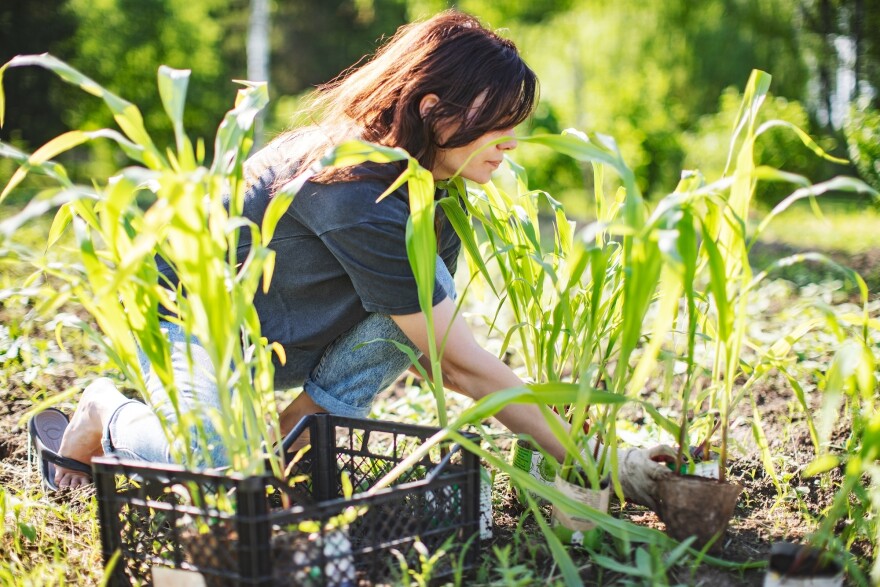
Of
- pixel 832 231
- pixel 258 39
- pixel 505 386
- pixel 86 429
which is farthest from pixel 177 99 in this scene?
pixel 258 39

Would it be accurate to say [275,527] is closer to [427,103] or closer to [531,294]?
[531,294]

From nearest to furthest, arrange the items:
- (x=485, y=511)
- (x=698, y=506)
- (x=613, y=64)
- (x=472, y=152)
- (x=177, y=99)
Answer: (x=177, y=99) < (x=698, y=506) < (x=485, y=511) < (x=472, y=152) < (x=613, y=64)

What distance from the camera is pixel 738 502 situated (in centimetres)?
135

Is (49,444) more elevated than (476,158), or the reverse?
(476,158)

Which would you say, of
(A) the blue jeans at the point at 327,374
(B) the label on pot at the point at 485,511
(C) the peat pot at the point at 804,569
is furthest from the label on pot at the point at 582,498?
(A) the blue jeans at the point at 327,374

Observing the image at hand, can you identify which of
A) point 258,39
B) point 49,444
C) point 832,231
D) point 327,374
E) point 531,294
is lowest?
point 832,231

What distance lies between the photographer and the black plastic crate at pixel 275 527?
0.90 m

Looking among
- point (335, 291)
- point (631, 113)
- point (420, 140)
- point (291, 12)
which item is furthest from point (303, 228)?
point (291, 12)

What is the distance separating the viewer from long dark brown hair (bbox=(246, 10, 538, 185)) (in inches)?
49.9

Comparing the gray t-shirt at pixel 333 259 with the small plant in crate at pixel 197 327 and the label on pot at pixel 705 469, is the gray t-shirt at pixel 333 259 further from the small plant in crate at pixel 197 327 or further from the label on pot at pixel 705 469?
the label on pot at pixel 705 469

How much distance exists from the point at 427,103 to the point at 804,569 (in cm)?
83

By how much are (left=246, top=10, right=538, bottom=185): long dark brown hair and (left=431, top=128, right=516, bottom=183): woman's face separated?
1 centimetres

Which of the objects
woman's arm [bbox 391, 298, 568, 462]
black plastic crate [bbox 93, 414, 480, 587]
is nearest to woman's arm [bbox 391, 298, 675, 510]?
woman's arm [bbox 391, 298, 568, 462]

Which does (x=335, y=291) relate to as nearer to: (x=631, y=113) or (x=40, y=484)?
(x=40, y=484)
